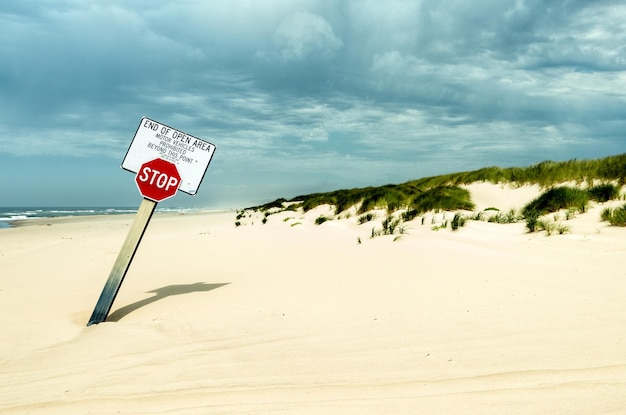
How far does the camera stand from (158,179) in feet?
13.9

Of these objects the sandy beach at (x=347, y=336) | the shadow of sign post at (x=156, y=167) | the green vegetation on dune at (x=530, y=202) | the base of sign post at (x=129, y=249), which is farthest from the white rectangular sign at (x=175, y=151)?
the green vegetation on dune at (x=530, y=202)

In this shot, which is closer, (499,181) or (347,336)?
(347,336)

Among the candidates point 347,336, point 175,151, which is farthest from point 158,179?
point 347,336

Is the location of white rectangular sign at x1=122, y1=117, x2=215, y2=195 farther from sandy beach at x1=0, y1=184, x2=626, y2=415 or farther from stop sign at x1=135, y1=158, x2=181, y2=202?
sandy beach at x1=0, y1=184, x2=626, y2=415

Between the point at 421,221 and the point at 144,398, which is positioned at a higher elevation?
the point at 421,221

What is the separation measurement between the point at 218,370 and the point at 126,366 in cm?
63

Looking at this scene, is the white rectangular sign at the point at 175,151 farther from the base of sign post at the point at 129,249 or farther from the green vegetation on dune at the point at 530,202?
the green vegetation on dune at the point at 530,202

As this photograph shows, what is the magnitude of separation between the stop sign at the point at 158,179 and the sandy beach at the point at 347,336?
1.12 meters

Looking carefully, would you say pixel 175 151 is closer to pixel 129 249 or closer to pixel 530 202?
pixel 129 249

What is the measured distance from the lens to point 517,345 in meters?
2.49

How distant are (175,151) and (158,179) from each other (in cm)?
32

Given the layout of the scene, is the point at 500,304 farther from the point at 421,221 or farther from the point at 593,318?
the point at 421,221

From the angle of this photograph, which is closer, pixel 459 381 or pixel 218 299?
pixel 459 381

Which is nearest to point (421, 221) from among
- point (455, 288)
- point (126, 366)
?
point (455, 288)
